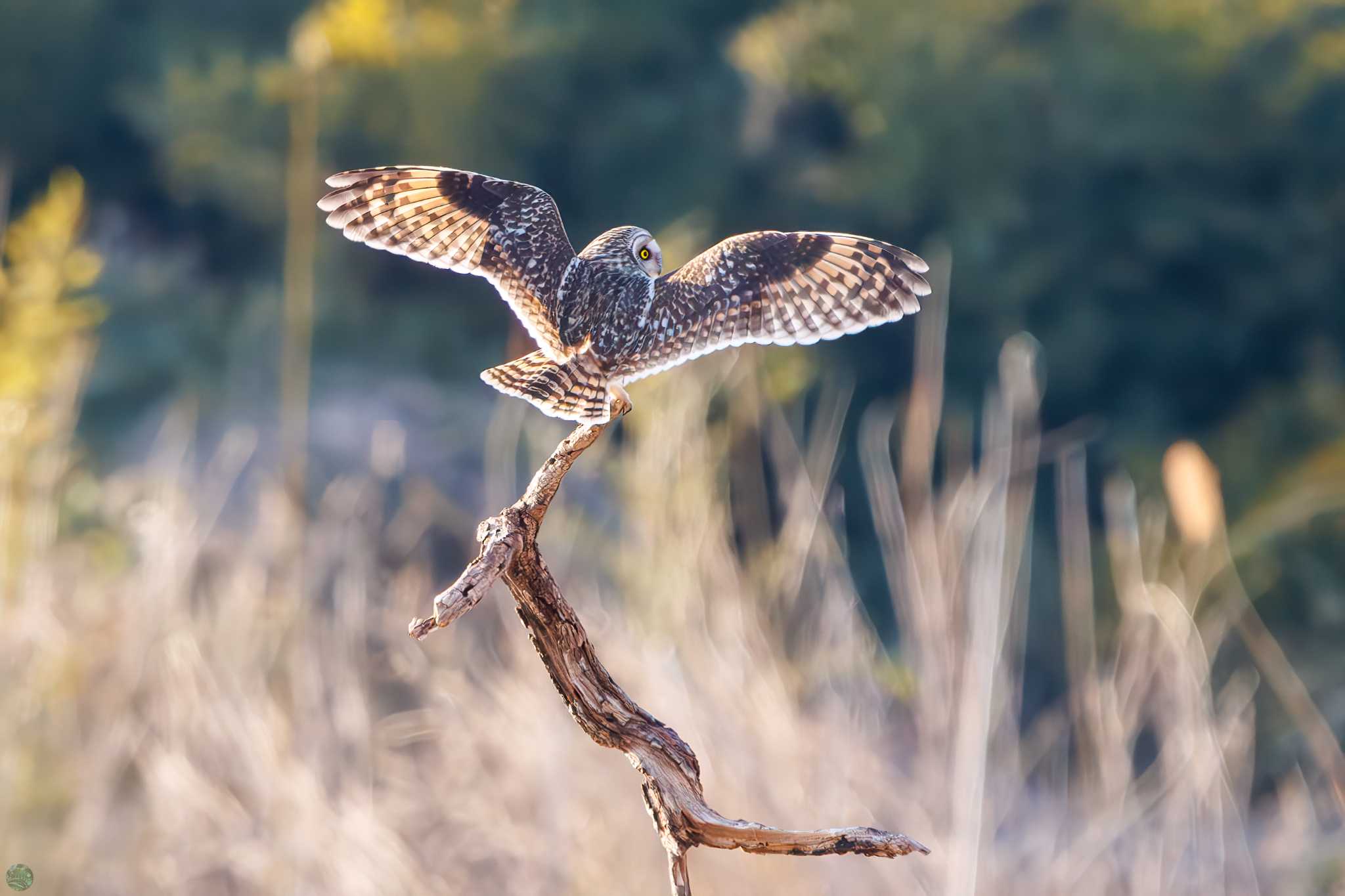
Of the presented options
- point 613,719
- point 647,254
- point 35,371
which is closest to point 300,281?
point 35,371

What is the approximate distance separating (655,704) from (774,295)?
3.70 feet

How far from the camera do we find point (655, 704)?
1.62 metres

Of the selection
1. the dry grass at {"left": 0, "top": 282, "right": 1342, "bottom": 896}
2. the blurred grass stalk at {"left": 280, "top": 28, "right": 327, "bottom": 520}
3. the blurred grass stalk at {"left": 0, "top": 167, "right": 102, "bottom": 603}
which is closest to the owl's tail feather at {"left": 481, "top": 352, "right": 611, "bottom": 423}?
the blurred grass stalk at {"left": 280, "top": 28, "right": 327, "bottom": 520}

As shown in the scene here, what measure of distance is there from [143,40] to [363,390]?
157 centimetres

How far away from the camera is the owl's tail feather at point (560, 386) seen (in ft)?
1.64

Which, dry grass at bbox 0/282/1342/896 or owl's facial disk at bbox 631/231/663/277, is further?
dry grass at bbox 0/282/1342/896

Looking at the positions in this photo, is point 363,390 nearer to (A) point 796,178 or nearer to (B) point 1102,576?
(A) point 796,178

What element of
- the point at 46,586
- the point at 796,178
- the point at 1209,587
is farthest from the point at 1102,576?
the point at 46,586

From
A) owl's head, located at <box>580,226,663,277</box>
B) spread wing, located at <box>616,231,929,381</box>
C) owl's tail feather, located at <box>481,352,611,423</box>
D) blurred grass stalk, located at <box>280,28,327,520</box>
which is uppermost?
blurred grass stalk, located at <box>280,28,327,520</box>

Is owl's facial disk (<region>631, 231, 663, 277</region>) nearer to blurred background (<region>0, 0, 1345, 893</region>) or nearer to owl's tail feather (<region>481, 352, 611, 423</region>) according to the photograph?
owl's tail feather (<region>481, 352, 611, 423</region>)

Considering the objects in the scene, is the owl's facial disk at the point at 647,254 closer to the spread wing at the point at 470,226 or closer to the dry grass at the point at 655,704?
the spread wing at the point at 470,226

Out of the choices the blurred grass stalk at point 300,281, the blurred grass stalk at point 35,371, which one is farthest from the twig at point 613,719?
the blurred grass stalk at point 35,371

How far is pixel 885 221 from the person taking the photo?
13.1 feet

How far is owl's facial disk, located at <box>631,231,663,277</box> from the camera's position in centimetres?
54
